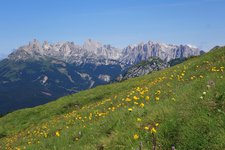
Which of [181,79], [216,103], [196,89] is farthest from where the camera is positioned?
[181,79]

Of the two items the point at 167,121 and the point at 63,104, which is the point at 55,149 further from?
the point at 63,104

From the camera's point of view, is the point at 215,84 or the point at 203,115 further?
the point at 215,84

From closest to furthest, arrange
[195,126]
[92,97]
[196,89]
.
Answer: [195,126] < [196,89] < [92,97]

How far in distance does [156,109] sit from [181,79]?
22.3 ft

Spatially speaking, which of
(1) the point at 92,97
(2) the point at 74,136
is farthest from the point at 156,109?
(1) the point at 92,97

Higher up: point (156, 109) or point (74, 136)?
point (156, 109)

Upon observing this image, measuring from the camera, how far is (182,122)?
917cm

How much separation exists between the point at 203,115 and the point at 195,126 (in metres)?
0.43

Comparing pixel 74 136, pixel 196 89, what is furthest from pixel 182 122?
pixel 74 136

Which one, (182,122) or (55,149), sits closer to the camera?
(182,122)

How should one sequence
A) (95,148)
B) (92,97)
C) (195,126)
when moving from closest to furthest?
(195,126), (95,148), (92,97)

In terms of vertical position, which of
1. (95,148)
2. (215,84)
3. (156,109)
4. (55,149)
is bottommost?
(55,149)

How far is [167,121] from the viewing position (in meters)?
9.55

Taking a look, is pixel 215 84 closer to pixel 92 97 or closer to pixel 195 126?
pixel 195 126
